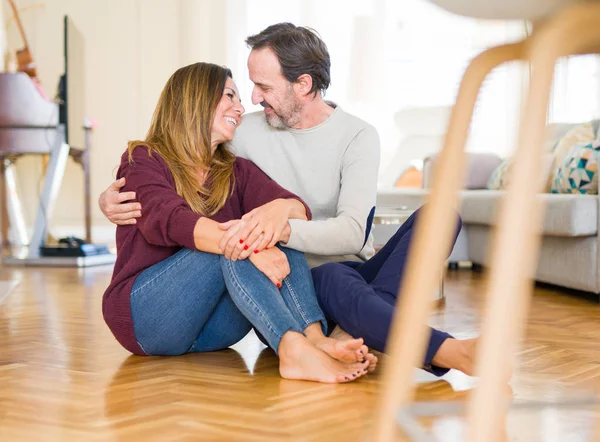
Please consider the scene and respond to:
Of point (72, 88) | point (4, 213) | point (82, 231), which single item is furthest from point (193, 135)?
point (82, 231)

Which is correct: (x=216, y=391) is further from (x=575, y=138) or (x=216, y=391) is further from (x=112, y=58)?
(x=112, y=58)

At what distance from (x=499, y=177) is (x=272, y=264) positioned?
9.51 ft

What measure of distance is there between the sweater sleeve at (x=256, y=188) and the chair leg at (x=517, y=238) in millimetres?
1350

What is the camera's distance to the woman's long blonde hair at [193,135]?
1.94 m

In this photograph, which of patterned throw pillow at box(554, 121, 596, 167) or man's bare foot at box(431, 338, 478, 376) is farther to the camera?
patterned throw pillow at box(554, 121, 596, 167)

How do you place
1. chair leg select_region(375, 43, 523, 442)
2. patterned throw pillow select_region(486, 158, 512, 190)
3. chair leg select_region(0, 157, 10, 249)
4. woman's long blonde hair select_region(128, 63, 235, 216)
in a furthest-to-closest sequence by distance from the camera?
chair leg select_region(0, 157, 10, 249) → patterned throw pillow select_region(486, 158, 512, 190) → woman's long blonde hair select_region(128, 63, 235, 216) → chair leg select_region(375, 43, 523, 442)

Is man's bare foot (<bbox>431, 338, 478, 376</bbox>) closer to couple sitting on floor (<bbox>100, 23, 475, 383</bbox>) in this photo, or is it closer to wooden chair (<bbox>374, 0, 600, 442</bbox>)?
couple sitting on floor (<bbox>100, 23, 475, 383</bbox>)

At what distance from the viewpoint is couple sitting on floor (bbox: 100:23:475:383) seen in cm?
172

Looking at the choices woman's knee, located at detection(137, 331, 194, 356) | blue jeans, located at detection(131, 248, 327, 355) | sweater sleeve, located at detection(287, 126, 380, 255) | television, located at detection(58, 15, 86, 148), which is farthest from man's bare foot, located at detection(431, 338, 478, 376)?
television, located at detection(58, 15, 86, 148)

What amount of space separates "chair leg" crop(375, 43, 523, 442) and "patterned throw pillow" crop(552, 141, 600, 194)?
2685mm

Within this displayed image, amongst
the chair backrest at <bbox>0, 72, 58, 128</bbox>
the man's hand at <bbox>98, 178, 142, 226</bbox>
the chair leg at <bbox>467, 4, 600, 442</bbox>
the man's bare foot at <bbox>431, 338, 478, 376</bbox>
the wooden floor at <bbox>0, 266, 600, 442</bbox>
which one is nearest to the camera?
the chair leg at <bbox>467, 4, 600, 442</bbox>

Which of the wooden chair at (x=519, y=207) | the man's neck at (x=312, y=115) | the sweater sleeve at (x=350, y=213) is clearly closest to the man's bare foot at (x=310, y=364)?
the sweater sleeve at (x=350, y=213)

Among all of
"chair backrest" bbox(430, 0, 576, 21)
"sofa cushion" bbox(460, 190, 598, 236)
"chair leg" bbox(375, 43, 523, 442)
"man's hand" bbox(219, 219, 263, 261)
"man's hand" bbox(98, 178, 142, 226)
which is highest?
"chair backrest" bbox(430, 0, 576, 21)

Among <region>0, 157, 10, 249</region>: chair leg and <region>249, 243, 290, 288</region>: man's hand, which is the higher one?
<region>249, 243, 290, 288</region>: man's hand
